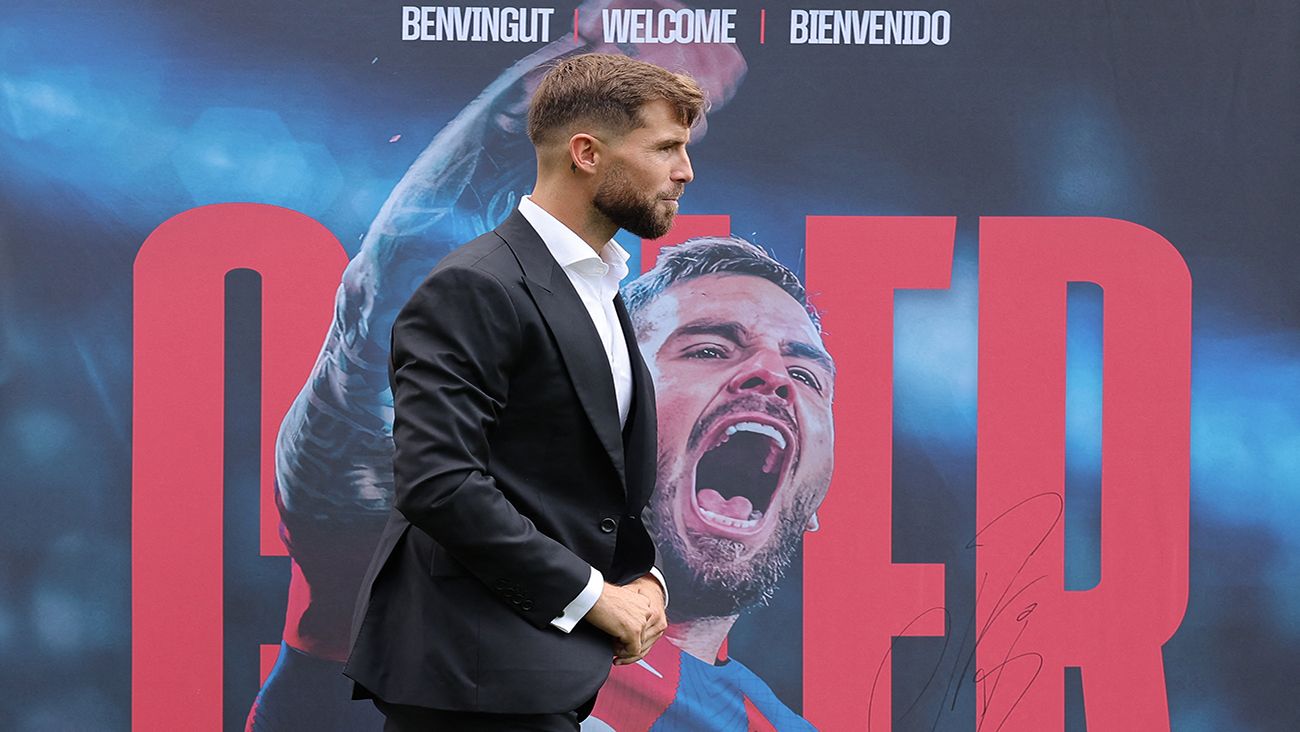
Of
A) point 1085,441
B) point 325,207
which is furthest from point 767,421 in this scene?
point 325,207

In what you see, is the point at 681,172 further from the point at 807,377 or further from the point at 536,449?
the point at 807,377

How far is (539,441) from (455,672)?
332mm

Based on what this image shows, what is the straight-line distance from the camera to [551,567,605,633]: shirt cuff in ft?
5.55

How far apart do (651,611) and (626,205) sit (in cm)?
59

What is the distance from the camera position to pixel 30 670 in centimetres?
304

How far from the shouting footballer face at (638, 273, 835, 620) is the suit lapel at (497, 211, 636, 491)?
4.12 feet

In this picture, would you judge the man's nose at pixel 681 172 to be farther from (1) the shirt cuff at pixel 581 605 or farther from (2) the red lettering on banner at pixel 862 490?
(2) the red lettering on banner at pixel 862 490

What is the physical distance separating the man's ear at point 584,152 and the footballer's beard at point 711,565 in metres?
1.36

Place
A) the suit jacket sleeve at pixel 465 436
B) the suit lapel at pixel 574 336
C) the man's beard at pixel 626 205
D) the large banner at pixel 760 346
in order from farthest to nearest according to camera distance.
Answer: the large banner at pixel 760 346 < the man's beard at pixel 626 205 < the suit lapel at pixel 574 336 < the suit jacket sleeve at pixel 465 436

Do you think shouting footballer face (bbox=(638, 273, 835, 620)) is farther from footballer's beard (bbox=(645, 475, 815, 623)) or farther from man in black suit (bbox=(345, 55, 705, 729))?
man in black suit (bbox=(345, 55, 705, 729))

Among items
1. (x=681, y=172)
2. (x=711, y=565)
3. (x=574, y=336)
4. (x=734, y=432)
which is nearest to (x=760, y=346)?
(x=734, y=432)

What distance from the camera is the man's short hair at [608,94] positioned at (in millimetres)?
1793
